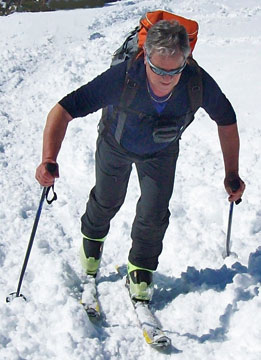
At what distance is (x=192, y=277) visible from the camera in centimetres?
490

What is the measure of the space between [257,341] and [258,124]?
13.6 ft

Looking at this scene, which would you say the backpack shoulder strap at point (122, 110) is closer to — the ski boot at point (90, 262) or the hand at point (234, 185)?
the hand at point (234, 185)

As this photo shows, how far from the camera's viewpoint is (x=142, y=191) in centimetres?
441

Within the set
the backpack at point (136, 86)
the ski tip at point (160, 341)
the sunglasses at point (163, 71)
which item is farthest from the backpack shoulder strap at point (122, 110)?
the ski tip at point (160, 341)

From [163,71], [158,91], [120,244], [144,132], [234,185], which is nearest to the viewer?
[163,71]

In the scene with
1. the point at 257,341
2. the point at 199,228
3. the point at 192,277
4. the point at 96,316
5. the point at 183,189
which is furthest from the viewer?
the point at 183,189

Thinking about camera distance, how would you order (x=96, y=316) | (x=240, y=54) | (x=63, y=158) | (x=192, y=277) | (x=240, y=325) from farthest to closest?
(x=240, y=54), (x=63, y=158), (x=192, y=277), (x=96, y=316), (x=240, y=325)

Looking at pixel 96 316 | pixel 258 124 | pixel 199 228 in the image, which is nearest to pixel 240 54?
pixel 258 124

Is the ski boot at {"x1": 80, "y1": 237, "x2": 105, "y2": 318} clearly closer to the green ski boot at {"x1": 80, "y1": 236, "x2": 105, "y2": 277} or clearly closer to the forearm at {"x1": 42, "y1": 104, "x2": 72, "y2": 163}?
the green ski boot at {"x1": 80, "y1": 236, "x2": 105, "y2": 277}

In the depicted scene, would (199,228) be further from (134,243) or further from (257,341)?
(257,341)

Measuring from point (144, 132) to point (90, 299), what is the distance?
4.86 ft

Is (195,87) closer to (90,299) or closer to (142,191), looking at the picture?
(142,191)

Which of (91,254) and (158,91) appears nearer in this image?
(158,91)

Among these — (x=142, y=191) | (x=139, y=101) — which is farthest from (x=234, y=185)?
(x=139, y=101)
